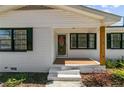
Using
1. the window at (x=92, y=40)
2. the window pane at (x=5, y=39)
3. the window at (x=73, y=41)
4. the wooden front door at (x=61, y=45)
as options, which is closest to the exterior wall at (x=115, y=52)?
the window at (x=92, y=40)

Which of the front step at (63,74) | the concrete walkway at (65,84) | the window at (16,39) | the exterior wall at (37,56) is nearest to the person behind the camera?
the concrete walkway at (65,84)

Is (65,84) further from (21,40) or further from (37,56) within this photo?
(21,40)

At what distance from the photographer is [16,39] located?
14.7m

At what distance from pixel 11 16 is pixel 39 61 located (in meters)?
3.22

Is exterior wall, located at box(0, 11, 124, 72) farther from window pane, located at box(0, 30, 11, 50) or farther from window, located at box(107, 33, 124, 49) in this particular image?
window, located at box(107, 33, 124, 49)

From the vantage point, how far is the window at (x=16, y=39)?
1446 centimetres

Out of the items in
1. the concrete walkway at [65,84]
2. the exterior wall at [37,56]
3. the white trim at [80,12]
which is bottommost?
the concrete walkway at [65,84]

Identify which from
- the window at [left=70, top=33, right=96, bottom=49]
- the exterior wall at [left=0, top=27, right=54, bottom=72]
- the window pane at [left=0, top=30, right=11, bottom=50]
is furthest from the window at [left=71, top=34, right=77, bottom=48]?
the window pane at [left=0, top=30, right=11, bottom=50]

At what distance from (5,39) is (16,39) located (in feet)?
2.32

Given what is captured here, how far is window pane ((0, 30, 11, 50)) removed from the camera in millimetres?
14672

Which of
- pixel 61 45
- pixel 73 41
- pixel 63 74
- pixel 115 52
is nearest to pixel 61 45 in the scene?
pixel 61 45

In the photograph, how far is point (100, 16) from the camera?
42.7ft

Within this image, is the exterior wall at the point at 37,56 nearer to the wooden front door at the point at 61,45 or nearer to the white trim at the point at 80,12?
the white trim at the point at 80,12

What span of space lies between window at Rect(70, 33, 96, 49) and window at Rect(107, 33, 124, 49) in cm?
181
